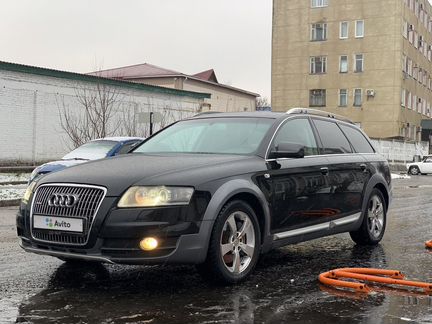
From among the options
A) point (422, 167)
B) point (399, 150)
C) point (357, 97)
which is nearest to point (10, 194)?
point (422, 167)

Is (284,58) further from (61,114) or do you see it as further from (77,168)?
(77,168)

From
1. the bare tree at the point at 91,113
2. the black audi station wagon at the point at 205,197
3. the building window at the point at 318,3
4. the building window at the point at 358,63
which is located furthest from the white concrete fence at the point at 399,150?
the black audi station wagon at the point at 205,197

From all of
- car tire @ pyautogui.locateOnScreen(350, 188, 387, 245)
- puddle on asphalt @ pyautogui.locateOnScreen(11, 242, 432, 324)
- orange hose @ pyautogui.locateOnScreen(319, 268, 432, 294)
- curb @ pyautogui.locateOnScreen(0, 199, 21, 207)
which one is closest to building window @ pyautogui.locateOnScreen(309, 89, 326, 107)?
curb @ pyautogui.locateOnScreen(0, 199, 21, 207)

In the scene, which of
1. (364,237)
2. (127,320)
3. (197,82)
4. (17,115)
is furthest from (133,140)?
(197,82)

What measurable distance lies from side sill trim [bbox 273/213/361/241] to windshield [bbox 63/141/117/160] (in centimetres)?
795

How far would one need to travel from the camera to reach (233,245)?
217 inches

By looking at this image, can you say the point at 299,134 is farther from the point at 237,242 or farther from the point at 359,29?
the point at 359,29

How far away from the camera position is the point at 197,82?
50.2m

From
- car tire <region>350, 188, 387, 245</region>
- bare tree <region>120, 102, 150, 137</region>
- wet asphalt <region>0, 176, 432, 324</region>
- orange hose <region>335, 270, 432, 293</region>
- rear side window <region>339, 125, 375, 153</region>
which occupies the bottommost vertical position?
wet asphalt <region>0, 176, 432, 324</region>

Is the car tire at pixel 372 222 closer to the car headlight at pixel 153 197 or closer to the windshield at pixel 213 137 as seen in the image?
the windshield at pixel 213 137

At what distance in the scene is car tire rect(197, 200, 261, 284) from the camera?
17.3 feet

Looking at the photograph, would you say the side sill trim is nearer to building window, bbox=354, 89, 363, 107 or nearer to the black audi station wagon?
the black audi station wagon

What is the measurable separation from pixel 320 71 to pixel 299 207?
4944 cm

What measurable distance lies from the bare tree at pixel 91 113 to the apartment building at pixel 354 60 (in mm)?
27789
